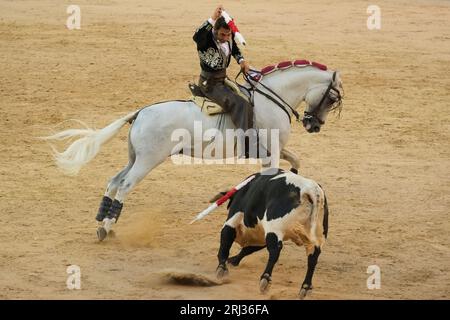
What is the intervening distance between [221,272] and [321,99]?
2.88 metres

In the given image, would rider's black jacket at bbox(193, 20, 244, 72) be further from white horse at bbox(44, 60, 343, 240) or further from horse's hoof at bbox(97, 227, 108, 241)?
horse's hoof at bbox(97, 227, 108, 241)

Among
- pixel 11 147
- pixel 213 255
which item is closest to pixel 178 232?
pixel 213 255

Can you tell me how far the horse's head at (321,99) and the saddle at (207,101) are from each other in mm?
817

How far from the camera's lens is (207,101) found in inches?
452

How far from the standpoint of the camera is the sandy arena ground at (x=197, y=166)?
1026 cm

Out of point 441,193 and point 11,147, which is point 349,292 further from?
point 11,147

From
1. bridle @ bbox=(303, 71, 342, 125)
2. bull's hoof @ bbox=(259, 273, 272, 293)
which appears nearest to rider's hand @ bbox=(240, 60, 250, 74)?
bridle @ bbox=(303, 71, 342, 125)

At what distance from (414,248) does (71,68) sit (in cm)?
928

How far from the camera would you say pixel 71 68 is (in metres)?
18.8

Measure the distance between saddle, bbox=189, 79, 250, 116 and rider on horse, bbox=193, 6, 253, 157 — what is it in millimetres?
38

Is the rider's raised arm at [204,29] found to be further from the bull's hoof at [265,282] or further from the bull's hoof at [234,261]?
the bull's hoof at [265,282]

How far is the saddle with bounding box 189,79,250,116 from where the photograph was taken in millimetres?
11430

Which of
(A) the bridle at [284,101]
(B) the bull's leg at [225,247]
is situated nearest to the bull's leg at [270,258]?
(B) the bull's leg at [225,247]

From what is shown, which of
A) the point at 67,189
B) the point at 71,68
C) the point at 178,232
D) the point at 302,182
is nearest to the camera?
the point at 302,182
